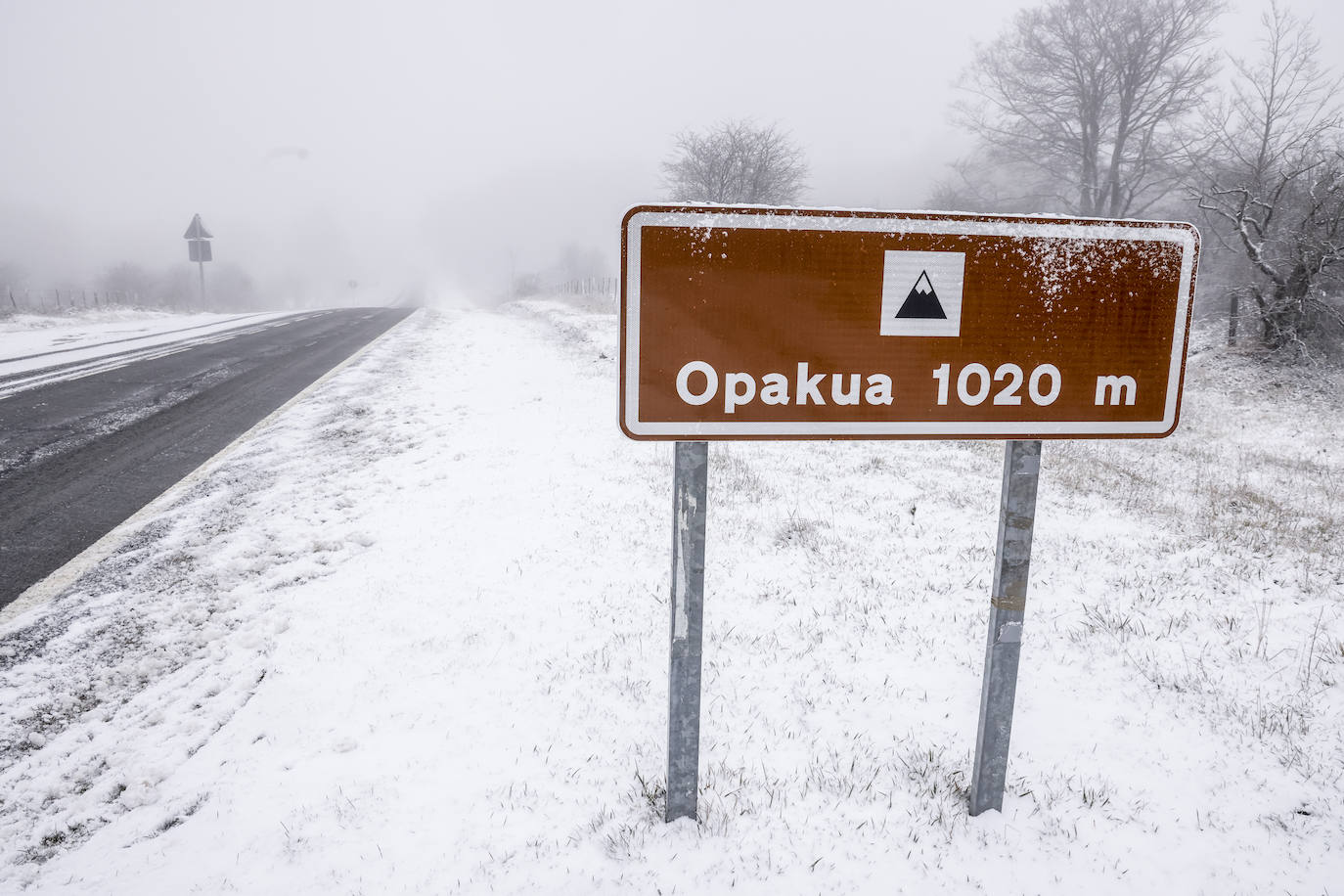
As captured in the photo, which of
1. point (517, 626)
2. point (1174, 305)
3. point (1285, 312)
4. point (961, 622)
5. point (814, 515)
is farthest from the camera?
point (1285, 312)

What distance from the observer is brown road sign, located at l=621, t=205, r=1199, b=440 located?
68.0 inches

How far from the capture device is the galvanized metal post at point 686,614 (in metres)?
1.88

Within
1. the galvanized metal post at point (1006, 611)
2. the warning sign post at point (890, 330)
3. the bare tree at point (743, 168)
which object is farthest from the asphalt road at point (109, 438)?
the bare tree at point (743, 168)

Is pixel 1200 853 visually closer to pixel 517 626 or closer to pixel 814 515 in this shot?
pixel 517 626

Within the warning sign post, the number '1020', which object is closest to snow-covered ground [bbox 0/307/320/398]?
the warning sign post

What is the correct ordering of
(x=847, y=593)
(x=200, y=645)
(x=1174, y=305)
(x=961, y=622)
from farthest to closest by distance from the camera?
(x=847, y=593) < (x=961, y=622) < (x=200, y=645) < (x=1174, y=305)

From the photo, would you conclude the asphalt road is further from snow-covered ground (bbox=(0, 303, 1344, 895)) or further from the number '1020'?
the number '1020'

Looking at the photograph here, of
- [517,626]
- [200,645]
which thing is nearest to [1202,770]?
[517,626]

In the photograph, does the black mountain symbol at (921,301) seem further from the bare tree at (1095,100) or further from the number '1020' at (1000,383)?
the bare tree at (1095,100)

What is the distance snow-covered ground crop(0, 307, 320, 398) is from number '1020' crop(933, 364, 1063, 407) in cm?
1106

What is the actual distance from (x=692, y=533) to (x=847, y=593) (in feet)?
7.99

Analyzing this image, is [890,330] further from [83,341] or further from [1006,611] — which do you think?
[83,341]

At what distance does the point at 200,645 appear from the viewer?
3271 mm

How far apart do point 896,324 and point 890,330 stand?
0.07 ft
